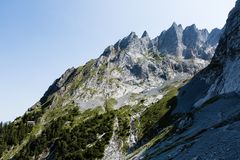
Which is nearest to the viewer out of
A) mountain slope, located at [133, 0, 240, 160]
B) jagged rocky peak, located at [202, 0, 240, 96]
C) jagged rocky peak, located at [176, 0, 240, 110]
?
mountain slope, located at [133, 0, 240, 160]

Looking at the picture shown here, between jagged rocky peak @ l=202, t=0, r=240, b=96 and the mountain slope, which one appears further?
jagged rocky peak @ l=202, t=0, r=240, b=96

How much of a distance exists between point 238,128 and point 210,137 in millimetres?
4246

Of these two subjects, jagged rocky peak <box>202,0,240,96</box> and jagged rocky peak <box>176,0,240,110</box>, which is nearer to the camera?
jagged rocky peak <box>202,0,240,96</box>

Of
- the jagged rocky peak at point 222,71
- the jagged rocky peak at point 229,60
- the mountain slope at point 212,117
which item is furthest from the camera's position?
the jagged rocky peak at point 222,71

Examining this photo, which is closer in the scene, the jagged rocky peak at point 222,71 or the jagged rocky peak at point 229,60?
the jagged rocky peak at point 229,60

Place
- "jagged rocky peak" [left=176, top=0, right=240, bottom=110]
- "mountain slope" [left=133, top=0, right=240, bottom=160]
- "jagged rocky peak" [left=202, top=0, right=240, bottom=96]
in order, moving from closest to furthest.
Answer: "mountain slope" [left=133, top=0, right=240, bottom=160] < "jagged rocky peak" [left=202, top=0, right=240, bottom=96] < "jagged rocky peak" [left=176, top=0, right=240, bottom=110]

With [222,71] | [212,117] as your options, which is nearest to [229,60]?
[222,71]

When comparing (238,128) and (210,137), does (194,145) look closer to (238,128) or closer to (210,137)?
(210,137)

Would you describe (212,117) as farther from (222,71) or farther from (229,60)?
(222,71)

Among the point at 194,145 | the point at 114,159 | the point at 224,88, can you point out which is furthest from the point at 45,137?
the point at 194,145

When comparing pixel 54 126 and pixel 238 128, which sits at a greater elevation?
pixel 54 126

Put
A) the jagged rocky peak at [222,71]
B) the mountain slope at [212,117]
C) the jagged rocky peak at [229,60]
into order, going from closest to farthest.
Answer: the mountain slope at [212,117]
the jagged rocky peak at [229,60]
the jagged rocky peak at [222,71]

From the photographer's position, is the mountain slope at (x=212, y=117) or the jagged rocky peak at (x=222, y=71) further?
the jagged rocky peak at (x=222, y=71)

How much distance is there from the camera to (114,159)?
351 feet
